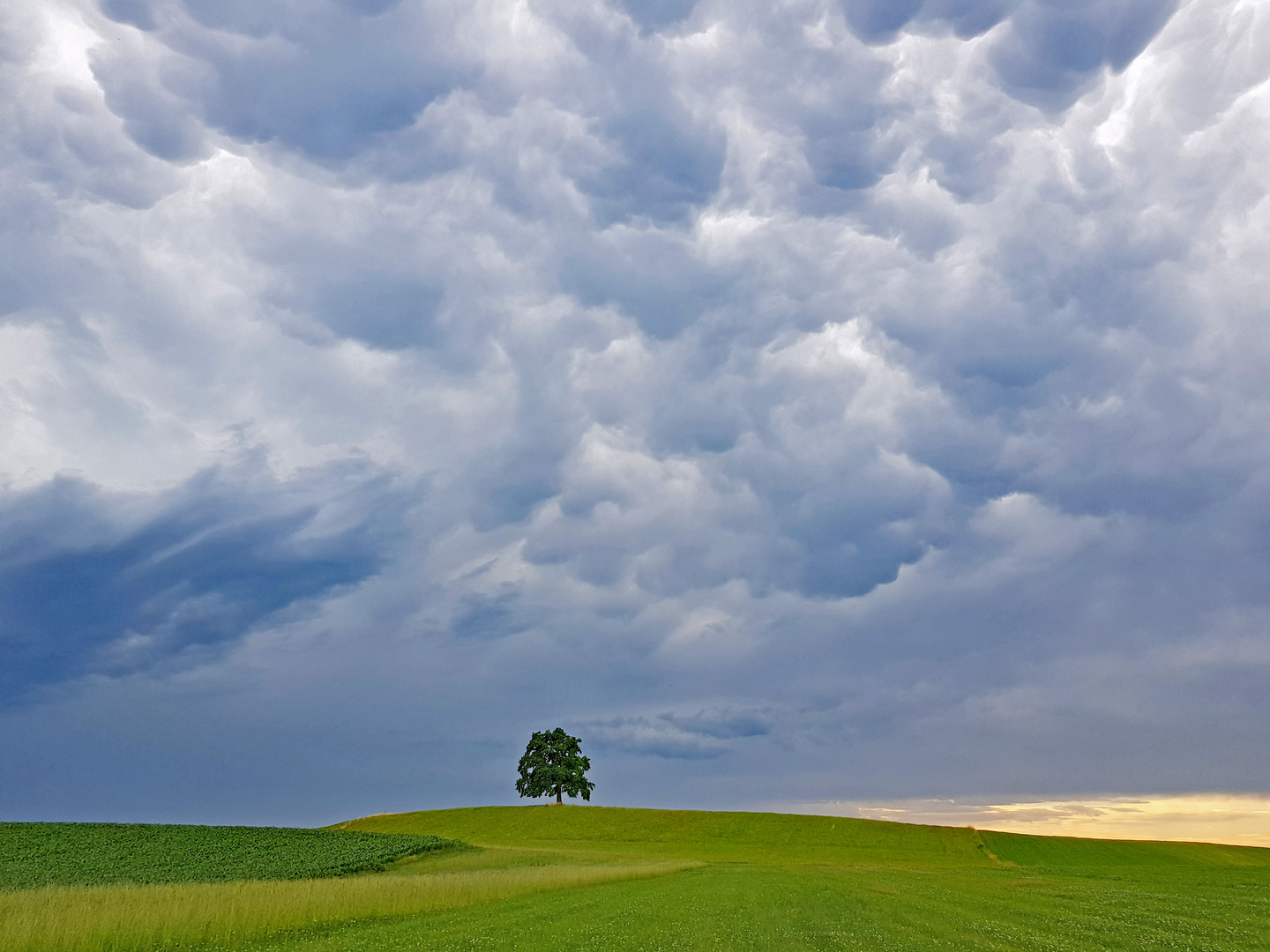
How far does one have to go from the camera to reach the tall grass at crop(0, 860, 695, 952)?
2678 centimetres

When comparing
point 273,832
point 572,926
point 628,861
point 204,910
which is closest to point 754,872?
point 628,861

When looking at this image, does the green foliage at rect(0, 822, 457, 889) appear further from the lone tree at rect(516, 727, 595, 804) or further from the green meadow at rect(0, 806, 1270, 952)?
the lone tree at rect(516, 727, 595, 804)

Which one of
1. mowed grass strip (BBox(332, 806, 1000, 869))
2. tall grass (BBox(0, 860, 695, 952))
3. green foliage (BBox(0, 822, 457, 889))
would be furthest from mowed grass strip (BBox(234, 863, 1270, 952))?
mowed grass strip (BBox(332, 806, 1000, 869))

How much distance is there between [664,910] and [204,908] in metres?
18.1

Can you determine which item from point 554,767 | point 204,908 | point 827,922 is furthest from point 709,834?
point 204,908

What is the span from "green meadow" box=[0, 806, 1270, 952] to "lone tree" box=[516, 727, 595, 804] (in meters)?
60.0

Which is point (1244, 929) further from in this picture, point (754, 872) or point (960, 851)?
point (960, 851)

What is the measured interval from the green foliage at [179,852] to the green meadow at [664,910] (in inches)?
181

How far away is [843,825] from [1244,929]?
76954 mm

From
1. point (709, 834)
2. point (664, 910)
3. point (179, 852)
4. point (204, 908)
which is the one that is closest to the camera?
point (204, 908)

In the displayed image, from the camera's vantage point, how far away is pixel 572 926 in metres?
27.5

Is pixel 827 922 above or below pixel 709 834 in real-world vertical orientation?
above

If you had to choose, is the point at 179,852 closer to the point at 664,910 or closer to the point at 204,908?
the point at 204,908

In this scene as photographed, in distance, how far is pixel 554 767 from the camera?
409 ft
